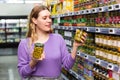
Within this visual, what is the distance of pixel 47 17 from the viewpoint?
9.28ft

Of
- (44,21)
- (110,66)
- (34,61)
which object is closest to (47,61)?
(34,61)

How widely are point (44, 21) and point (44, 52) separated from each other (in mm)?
312

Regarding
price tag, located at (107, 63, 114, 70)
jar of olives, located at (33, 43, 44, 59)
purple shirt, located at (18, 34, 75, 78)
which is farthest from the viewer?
price tag, located at (107, 63, 114, 70)

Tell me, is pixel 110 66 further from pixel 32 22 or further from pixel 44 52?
Result: pixel 32 22

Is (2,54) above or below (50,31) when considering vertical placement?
below

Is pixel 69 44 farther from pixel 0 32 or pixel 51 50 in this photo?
pixel 0 32

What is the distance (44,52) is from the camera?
2.79 m

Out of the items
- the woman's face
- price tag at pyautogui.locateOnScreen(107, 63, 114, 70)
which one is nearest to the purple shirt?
the woman's face

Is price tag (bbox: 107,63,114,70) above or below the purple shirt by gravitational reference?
below

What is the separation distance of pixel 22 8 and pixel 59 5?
7.99 metres

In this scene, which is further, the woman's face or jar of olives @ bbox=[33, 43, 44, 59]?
the woman's face

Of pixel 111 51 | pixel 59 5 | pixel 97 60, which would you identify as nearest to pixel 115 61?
pixel 111 51

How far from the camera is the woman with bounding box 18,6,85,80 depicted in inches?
110

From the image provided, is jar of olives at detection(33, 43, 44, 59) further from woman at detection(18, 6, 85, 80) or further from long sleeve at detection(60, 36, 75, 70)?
long sleeve at detection(60, 36, 75, 70)
